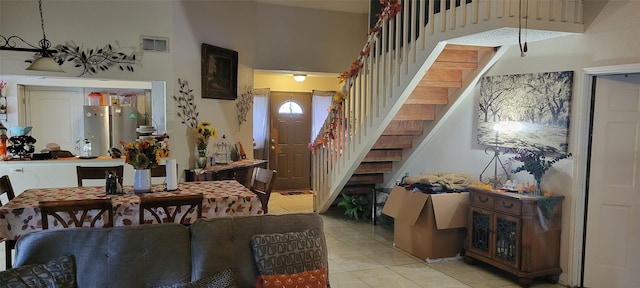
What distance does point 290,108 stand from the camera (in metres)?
8.28

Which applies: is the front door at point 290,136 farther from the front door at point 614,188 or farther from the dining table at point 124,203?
the front door at point 614,188

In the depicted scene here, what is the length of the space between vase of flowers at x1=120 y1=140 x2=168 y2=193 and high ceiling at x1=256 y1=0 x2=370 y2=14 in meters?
3.88

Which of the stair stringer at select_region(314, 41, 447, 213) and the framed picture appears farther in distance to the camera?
the framed picture

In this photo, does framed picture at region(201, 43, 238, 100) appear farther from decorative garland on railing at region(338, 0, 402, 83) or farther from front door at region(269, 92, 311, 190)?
front door at region(269, 92, 311, 190)

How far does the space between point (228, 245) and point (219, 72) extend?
402cm

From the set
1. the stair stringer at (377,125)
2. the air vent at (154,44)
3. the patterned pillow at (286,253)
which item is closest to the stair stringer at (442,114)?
the stair stringer at (377,125)

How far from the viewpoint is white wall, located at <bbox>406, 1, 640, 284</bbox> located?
3.45m

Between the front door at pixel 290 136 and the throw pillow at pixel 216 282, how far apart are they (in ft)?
19.7

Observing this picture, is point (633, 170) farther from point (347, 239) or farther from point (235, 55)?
point (235, 55)

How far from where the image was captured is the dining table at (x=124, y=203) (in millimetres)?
2947

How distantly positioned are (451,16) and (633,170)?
1.92m

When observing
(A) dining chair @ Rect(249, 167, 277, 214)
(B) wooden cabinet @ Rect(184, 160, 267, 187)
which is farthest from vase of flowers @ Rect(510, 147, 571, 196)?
(B) wooden cabinet @ Rect(184, 160, 267, 187)

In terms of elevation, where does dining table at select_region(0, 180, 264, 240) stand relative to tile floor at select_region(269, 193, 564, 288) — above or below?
above

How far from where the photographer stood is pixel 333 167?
5.78 m
